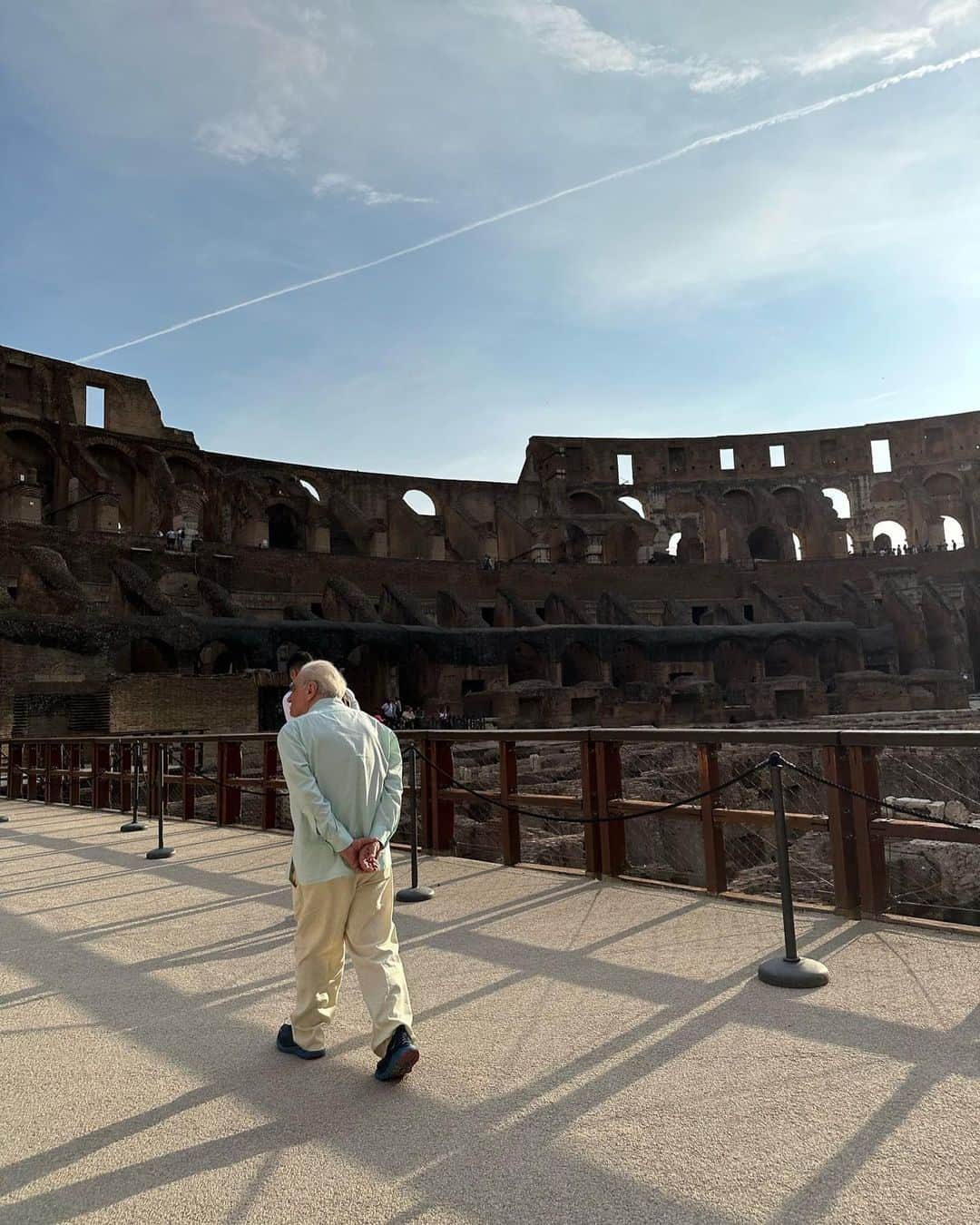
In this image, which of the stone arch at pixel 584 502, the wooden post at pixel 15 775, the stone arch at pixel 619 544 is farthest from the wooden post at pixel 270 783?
the stone arch at pixel 584 502

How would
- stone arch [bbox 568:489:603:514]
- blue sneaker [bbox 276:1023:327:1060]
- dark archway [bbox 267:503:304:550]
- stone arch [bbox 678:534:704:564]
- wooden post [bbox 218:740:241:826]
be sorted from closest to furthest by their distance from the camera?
blue sneaker [bbox 276:1023:327:1060] < wooden post [bbox 218:740:241:826] < dark archway [bbox 267:503:304:550] < stone arch [bbox 568:489:603:514] < stone arch [bbox 678:534:704:564]

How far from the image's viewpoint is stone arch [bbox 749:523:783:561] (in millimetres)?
48688

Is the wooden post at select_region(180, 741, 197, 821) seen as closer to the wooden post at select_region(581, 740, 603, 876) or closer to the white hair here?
the wooden post at select_region(581, 740, 603, 876)

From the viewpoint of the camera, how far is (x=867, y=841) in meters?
4.67

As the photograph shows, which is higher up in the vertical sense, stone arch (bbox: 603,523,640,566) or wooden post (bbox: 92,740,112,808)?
stone arch (bbox: 603,523,640,566)

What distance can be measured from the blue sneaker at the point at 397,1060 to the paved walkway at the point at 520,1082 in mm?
48

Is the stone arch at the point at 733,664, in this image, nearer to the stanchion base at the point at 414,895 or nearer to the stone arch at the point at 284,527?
the stone arch at the point at 284,527

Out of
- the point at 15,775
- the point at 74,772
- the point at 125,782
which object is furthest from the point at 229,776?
the point at 15,775

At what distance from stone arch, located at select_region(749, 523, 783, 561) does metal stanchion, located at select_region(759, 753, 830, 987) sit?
1822 inches

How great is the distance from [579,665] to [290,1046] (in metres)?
29.8

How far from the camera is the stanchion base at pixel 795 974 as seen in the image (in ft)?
12.0

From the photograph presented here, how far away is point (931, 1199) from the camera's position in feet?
6.82

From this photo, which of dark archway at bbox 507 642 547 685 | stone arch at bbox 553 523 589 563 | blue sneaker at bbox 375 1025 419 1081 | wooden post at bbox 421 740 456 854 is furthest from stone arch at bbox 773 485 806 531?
blue sneaker at bbox 375 1025 419 1081

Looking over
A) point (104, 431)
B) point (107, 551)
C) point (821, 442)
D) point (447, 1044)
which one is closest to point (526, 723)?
point (107, 551)
